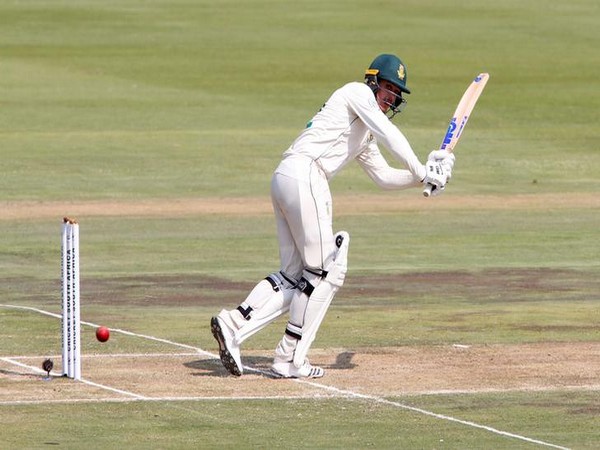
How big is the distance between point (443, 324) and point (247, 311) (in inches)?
99.0

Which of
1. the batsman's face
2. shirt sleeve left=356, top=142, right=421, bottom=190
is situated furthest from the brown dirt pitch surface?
the batsman's face

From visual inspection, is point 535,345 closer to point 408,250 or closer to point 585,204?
point 408,250

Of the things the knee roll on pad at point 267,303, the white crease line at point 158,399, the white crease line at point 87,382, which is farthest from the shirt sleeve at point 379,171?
the white crease line at point 87,382

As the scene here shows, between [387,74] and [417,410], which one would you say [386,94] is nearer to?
[387,74]

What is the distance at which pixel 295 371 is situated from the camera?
34.7ft

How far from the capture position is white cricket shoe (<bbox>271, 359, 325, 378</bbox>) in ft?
34.7

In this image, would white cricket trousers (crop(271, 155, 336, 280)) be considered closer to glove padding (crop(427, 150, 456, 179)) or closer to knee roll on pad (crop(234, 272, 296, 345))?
knee roll on pad (crop(234, 272, 296, 345))

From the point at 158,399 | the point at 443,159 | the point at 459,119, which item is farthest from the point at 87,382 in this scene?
the point at 459,119

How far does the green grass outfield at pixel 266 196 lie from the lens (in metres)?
9.55

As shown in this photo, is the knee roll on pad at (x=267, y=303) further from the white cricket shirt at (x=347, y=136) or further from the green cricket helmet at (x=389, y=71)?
the green cricket helmet at (x=389, y=71)

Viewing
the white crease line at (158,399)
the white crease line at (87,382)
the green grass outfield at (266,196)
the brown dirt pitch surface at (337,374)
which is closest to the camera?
the green grass outfield at (266,196)

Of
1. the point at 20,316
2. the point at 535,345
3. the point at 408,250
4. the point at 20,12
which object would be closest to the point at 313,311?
the point at 535,345

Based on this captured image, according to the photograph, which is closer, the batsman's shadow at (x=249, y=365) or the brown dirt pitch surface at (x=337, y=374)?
the brown dirt pitch surface at (x=337, y=374)

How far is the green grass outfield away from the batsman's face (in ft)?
6.07
